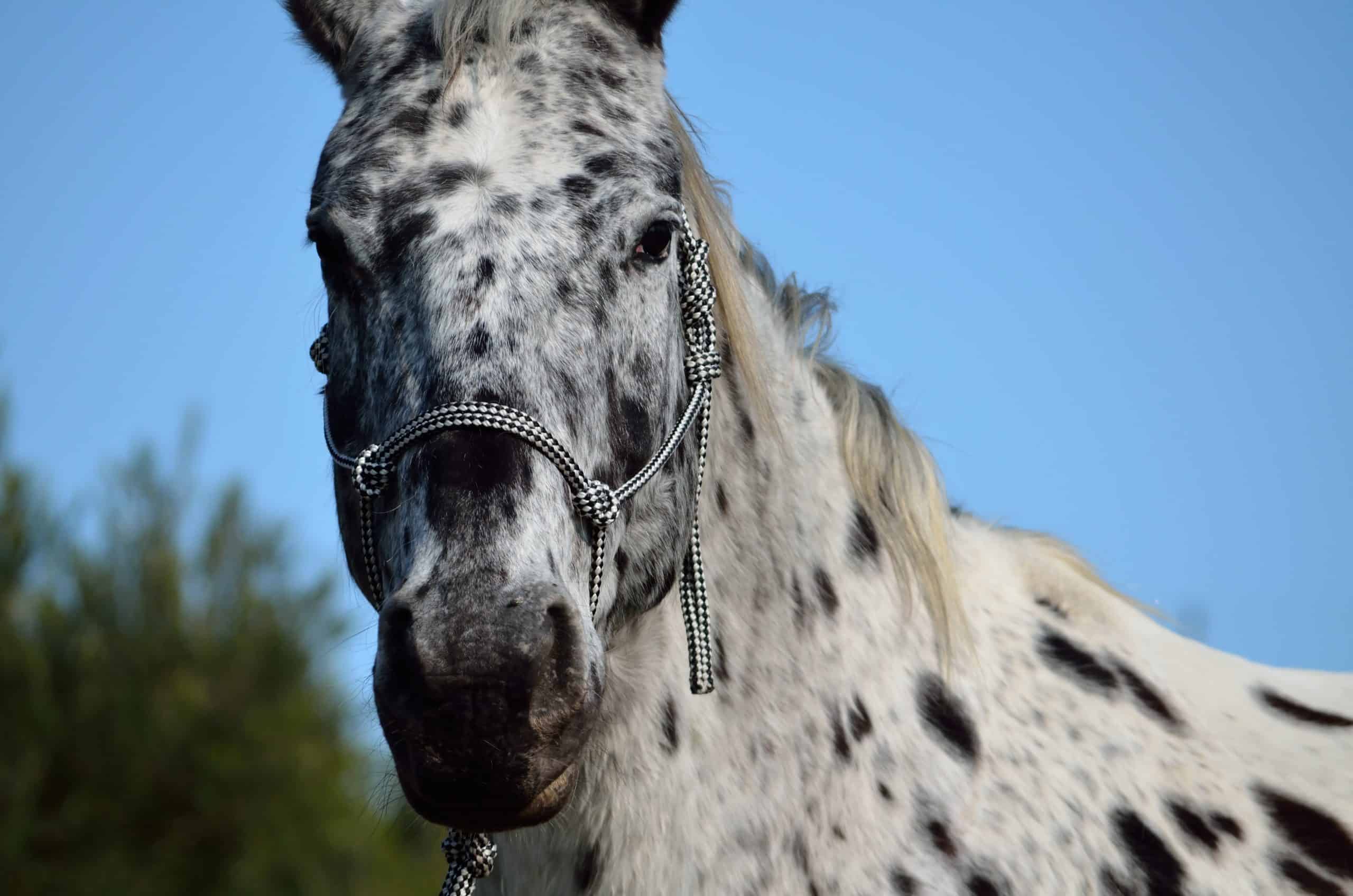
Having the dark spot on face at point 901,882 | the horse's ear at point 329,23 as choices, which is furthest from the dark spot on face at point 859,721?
the horse's ear at point 329,23

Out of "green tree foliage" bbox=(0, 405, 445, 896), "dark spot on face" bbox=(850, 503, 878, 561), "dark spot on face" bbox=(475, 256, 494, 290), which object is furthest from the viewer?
"green tree foliage" bbox=(0, 405, 445, 896)

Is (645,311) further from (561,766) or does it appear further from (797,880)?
(797,880)

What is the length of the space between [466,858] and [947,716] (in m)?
0.91

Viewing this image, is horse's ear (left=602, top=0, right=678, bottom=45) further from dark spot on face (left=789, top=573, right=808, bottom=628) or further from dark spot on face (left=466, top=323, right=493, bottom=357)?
dark spot on face (left=789, top=573, right=808, bottom=628)

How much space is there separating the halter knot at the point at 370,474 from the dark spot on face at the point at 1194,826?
160cm

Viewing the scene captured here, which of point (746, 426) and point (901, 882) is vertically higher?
point (746, 426)

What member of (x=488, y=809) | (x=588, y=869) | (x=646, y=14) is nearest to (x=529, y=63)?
(x=646, y=14)

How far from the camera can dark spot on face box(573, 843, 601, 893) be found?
82.6 inches

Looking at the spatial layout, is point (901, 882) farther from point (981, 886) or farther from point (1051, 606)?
point (1051, 606)

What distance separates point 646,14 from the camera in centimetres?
235

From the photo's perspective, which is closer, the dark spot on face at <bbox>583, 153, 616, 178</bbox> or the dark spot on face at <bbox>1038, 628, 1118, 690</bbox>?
the dark spot on face at <bbox>583, 153, 616, 178</bbox>

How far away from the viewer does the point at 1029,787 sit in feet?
7.55

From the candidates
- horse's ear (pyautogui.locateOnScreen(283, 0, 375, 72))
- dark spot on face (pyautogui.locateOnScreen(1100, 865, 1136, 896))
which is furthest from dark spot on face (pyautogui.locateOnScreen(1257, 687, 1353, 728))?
horse's ear (pyautogui.locateOnScreen(283, 0, 375, 72))

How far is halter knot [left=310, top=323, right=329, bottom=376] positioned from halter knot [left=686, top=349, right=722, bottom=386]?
66 cm
